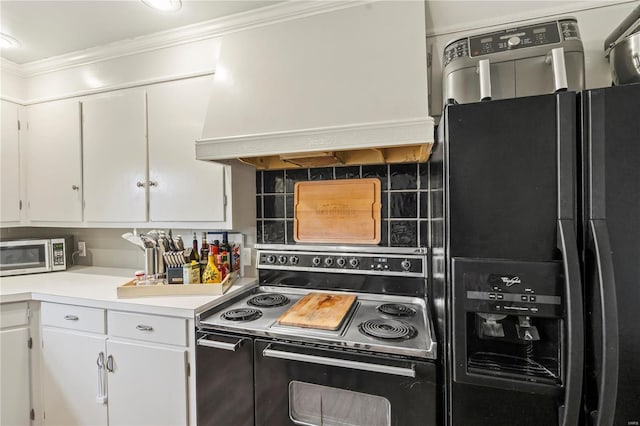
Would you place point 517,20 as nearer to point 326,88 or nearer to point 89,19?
point 326,88

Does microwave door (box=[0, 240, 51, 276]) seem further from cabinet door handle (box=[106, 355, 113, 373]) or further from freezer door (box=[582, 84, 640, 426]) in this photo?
freezer door (box=[582, 84, 640, 426])

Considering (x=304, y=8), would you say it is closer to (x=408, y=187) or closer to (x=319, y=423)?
(x=408, y=187)

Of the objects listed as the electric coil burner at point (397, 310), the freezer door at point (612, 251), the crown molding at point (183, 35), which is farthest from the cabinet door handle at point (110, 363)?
the freezer door at point (612, 251)

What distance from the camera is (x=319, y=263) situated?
171 centimetres

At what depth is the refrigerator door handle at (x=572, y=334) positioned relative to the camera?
760mm

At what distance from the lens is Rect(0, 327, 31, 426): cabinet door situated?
5.32 ft

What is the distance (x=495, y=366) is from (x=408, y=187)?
98 cm

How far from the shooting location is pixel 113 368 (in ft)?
4.88

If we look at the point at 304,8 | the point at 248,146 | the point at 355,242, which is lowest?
the point at 355,242

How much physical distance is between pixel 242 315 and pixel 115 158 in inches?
55.0

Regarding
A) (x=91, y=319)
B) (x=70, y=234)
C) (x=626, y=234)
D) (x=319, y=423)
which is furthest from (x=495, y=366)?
(x=70, y=234)

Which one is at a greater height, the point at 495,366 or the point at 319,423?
the point at 495,366

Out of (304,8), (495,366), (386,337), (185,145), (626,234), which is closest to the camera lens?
(626,234)

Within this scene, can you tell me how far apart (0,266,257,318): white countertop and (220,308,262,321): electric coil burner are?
112mm
